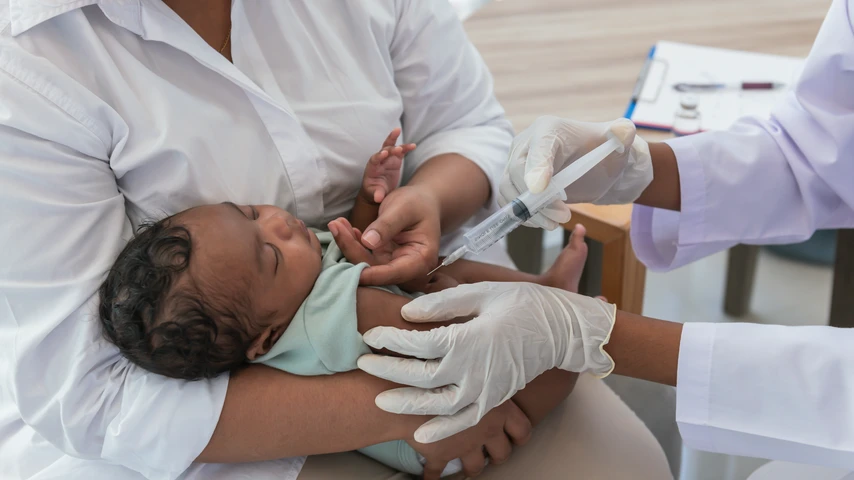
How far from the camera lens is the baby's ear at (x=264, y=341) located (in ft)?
3.74

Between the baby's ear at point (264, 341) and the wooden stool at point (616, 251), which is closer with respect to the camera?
the baby's ear at point (264, 341)

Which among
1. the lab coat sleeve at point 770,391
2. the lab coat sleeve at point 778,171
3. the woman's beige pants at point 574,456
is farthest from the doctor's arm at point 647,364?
the lab coat sleeve at point 778,171

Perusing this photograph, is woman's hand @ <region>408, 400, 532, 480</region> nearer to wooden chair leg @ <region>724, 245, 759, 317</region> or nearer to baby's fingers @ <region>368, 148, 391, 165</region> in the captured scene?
baby's fingers @ <region>368, 148, 391, 165</region>

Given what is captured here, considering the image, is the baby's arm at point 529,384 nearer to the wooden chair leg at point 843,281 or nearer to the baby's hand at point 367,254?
the baby's hand at point 367,254

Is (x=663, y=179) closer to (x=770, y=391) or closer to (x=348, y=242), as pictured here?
(x=770, y=391)

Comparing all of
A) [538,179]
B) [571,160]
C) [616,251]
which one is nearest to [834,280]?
[616,251]

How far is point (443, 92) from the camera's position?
4.93 ft

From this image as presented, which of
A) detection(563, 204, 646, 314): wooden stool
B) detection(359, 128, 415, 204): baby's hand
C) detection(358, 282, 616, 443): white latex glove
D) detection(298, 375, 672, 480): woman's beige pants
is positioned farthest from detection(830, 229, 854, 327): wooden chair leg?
detection(359, 128, 415, 204): baby's hand

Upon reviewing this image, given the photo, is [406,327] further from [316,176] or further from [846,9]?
[846,9]

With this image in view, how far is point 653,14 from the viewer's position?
2.22 m

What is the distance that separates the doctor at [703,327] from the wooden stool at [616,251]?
92mm

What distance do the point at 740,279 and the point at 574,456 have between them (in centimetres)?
162

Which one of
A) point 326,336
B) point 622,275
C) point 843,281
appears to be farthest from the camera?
point 843,281

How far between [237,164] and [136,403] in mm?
401
